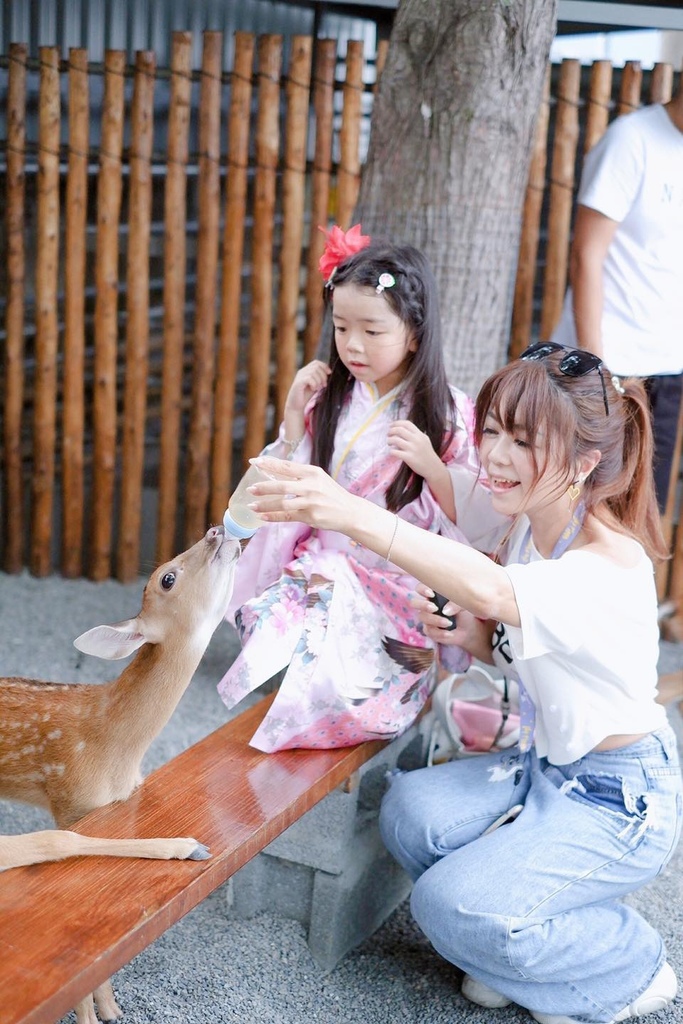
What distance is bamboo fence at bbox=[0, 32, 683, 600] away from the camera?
5129 mm

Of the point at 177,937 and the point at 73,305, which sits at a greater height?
the point at 73,305

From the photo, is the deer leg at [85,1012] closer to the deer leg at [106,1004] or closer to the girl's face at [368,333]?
the deer leg at [106,1004]

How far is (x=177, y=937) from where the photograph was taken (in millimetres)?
2875

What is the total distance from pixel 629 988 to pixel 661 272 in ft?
8.54

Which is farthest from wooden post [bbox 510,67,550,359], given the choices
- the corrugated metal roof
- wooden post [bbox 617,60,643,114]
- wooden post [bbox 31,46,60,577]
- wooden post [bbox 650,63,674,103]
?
wooden post [bbox 31,46,60,577]

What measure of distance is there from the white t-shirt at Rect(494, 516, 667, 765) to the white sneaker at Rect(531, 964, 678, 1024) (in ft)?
1.86

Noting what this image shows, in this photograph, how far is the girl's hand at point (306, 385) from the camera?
10.1 feet

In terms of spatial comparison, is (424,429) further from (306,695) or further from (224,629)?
(224,629)

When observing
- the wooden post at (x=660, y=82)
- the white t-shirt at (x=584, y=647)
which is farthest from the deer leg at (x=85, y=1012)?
the wooden post at (x=660, y=82)

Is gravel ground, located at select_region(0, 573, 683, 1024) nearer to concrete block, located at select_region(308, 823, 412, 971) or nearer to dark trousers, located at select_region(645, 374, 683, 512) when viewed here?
concrete block, located at select_region(308, 823, 412, 971)

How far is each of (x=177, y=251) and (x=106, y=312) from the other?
455mm

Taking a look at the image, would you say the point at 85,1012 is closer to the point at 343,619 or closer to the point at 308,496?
the point at 343,619

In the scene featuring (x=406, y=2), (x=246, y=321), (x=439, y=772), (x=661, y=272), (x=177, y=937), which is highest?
(x=406, y=2)

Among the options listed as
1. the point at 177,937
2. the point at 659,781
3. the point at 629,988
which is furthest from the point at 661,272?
the point at 177,937
